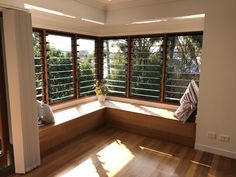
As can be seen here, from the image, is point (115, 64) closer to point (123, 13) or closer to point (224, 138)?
point (123, 13)

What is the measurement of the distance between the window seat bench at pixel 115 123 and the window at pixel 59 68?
1.13ft

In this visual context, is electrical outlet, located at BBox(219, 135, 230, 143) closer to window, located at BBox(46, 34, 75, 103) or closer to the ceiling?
the ceiling

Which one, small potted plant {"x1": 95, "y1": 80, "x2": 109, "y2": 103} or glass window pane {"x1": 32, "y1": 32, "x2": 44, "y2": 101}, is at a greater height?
glass window pane {"x1": 32, "y1": 32, "x2": 44, "y2": 101}

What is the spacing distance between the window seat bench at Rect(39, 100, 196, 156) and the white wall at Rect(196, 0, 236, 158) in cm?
33

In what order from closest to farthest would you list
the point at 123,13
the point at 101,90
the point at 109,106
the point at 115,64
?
the point at 123,13
the point at 109,106
the point at 101,90
the point at 115,64

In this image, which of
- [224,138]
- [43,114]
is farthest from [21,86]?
[224,138]

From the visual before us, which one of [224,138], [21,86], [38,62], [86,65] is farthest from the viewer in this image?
[86,65]

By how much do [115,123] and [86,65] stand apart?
153 centimetres

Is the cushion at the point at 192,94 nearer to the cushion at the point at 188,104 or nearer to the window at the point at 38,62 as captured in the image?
Result: the cushion at the point at 188,104

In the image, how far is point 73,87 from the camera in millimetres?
4254

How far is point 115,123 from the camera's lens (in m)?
4.19

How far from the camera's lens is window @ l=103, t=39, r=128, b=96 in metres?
4.60

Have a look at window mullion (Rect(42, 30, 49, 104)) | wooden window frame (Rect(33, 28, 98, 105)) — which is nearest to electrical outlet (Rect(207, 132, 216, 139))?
wooden window frame (Rect(33, 28, 98, 105))

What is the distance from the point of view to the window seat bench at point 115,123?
10.4ft
